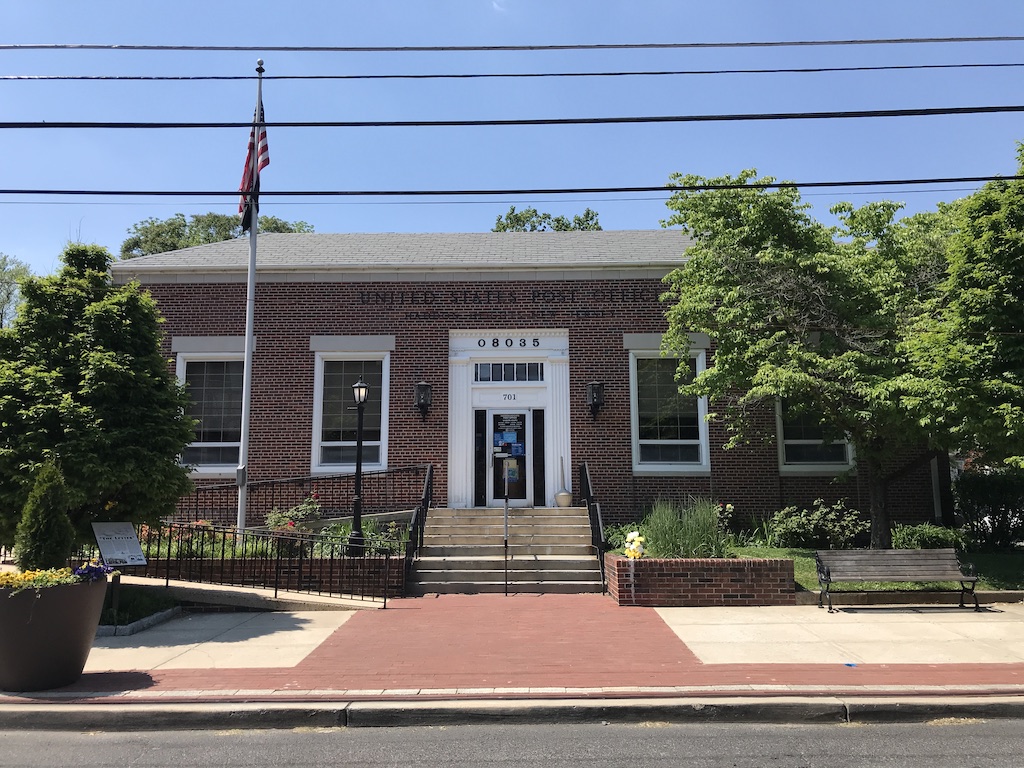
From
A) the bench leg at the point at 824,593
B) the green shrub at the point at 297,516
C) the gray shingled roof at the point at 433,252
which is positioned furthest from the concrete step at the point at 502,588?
the gray shingled roof at the point at 433,252

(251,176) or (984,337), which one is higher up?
(251,176)

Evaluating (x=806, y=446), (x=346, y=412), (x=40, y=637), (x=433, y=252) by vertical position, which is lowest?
(x=40, y=637)

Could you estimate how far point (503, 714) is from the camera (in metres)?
5.88

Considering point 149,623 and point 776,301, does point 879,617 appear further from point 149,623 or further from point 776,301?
point 149,623

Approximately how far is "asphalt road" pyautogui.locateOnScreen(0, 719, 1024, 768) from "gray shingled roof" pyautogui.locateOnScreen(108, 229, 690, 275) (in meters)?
11.3

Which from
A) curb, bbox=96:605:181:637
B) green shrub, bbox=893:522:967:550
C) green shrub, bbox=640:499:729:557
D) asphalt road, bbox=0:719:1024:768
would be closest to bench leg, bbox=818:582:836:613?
green shrub, bbox=640:499:729:557

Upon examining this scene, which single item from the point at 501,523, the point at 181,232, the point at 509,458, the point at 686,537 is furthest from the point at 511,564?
the point at 181,232

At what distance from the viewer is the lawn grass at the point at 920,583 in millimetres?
10805

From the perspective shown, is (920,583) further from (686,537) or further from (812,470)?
(812,470)

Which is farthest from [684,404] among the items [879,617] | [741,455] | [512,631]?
[512,631]

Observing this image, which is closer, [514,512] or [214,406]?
[514,512]

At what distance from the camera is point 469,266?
51.6 feet

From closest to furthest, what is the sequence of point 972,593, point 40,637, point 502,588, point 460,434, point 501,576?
1. point 40,637
2. point 972,593
3. point 502,588
4. point 501,576
5. point 460,434

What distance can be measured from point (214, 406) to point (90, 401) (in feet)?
22.4
